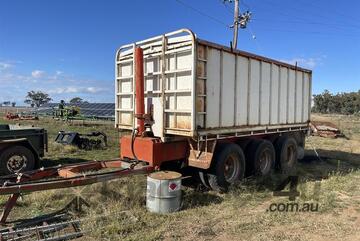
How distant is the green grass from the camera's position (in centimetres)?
576

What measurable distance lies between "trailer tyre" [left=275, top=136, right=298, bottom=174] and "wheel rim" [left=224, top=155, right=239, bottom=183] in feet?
8.33

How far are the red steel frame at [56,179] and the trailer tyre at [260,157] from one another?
307 cm

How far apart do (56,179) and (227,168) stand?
4019 mm

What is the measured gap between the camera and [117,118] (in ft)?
31.6

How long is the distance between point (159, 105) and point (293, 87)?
16.5 feet

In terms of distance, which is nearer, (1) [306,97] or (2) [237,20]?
(1) [306,97]

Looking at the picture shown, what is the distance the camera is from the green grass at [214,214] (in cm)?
576

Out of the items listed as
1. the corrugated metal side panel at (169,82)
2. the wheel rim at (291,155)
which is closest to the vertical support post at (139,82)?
the corrugated metal side panel at (169,82)

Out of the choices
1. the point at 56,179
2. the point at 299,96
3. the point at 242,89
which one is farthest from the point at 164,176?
the point at 299,96

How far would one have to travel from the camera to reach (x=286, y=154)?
37.3 feet

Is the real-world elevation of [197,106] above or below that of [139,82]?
below

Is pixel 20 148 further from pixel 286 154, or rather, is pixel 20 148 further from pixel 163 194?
pixel 286 154

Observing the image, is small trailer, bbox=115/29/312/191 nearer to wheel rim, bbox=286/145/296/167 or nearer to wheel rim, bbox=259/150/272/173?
wheel rim, bbox=259/150/272/173

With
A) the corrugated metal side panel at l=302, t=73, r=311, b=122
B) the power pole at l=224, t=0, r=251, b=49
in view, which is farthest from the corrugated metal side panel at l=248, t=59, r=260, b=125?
the power pole at l=224, t=0, r=251, b=49
